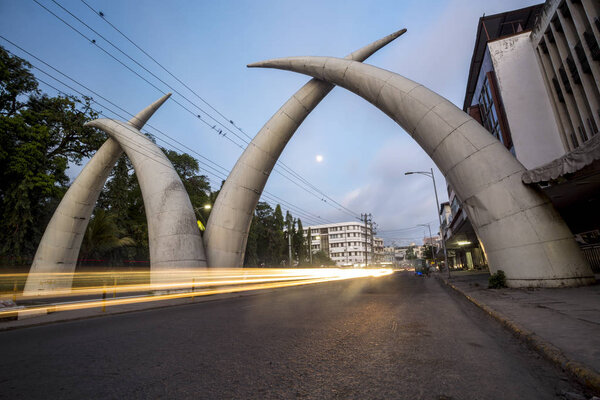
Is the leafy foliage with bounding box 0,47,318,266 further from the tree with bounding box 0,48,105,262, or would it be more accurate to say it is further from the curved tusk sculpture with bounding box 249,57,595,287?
the curved tusk sculpture with bounding box 249,57,595,287

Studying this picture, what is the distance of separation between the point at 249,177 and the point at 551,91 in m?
19.2

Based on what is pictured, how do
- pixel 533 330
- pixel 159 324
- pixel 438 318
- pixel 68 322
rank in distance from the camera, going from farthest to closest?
pixel 68 322, pixel 159 324, pixel 438 318, pixel 533 330

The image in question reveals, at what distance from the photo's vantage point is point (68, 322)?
781 centimetres

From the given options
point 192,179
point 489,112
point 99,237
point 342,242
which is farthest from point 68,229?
point 342,242

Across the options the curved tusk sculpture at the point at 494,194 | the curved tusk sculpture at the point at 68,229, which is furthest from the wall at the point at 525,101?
the curved tusk sculpture at the point at 68,229

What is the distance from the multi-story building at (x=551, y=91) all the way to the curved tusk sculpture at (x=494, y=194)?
1007 mm

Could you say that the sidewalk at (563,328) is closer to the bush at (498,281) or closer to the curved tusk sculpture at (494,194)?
the curved tusk sculpture at (494,194)

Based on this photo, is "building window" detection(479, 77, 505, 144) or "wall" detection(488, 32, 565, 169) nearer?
"wall" detection(488, 32, 565, 169)

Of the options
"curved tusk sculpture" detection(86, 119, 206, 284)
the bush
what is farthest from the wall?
"curved tusk sculpture" detection(86, 119, 206, 284)

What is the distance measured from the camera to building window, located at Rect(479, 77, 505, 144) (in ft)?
69.1

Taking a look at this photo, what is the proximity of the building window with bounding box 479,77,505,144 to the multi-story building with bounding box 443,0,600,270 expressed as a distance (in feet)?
0.30

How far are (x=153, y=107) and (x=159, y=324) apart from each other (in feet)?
65.3

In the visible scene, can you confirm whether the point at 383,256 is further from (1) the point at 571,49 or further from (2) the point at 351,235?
(1) the point at 571,49

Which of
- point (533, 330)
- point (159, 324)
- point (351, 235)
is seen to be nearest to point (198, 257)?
point (159, 324)
